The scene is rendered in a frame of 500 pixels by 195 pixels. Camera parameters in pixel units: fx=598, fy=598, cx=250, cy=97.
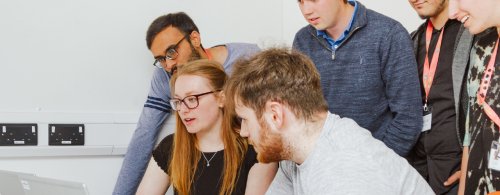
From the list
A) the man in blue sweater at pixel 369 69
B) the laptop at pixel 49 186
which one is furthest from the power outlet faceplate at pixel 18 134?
the man in blue sweater at pixel 369 69

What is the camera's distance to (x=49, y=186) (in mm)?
1266

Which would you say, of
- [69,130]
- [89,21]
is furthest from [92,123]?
[89,21]

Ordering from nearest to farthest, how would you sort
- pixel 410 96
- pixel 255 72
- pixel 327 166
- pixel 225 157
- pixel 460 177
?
pixel 327 166, pixel 255 72, pixel 460 177, pixel 410 96, pixel 225 157

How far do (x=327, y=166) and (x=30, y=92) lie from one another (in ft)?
5.08

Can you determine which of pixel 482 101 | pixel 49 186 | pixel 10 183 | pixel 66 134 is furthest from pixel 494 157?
pixel 66 134

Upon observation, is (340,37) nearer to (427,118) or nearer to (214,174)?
(427,118)

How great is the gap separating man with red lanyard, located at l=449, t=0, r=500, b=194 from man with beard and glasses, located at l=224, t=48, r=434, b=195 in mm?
245

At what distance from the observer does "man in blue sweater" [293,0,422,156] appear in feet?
5.68

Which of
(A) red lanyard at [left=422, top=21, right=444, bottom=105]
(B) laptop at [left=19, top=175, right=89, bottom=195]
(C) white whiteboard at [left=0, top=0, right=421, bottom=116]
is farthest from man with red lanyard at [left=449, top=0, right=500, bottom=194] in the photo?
(B) laptop at [left=19, top=175, right=89, bottom=195]

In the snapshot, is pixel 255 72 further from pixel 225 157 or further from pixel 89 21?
pixel 89 21

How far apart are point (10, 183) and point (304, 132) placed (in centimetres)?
73

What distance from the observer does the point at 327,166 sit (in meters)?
1.14

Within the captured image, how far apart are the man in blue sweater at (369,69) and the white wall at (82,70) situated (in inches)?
15.6

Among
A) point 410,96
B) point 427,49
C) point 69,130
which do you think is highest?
point 427,49
